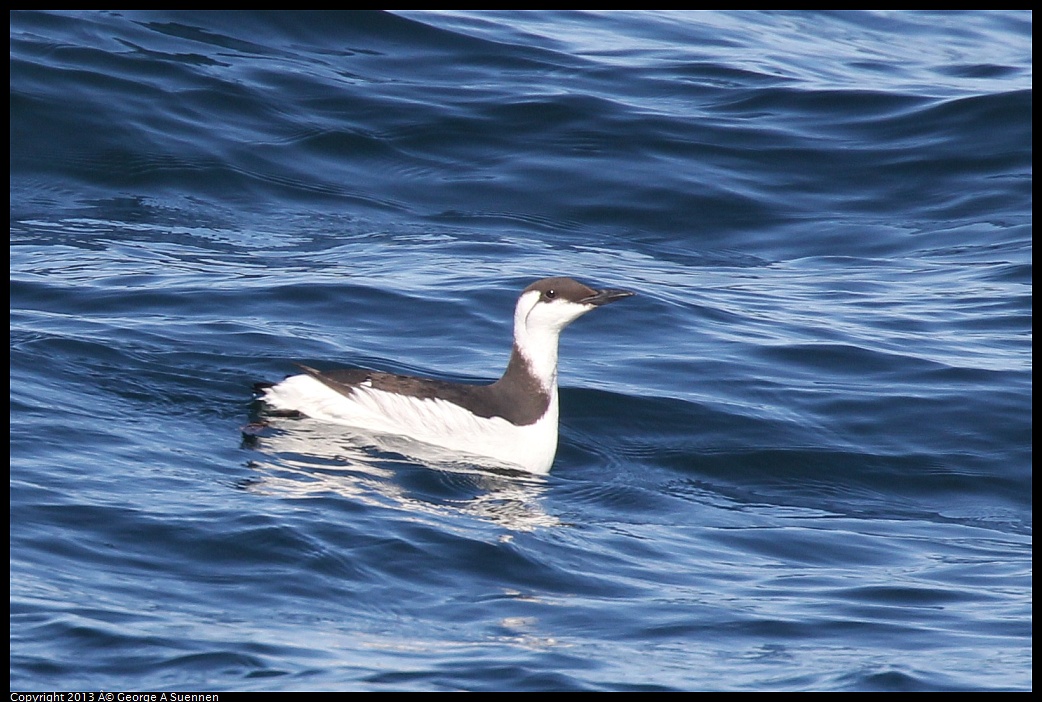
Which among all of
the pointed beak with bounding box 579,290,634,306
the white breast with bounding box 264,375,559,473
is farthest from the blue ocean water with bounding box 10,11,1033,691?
the pointed beak with bounding box 579,290,634,306

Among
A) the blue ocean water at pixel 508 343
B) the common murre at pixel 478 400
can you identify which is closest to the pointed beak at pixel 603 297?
the common murre at pixel 478 400

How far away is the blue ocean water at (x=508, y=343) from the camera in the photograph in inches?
257

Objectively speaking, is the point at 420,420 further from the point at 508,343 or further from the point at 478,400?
the point at 508,343

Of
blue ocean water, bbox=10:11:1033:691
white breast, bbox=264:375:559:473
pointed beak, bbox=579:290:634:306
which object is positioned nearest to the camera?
blue ocean water, bbox=10:11:1033:691

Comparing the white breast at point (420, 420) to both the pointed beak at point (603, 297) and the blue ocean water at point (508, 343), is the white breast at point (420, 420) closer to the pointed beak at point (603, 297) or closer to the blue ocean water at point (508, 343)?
the blue ocean water at point (508, 343)

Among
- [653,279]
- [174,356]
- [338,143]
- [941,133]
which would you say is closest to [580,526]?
[174,356]

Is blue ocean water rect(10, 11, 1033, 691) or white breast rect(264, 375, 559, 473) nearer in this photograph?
blue ocean water rect(10, 11, 1033, 691)

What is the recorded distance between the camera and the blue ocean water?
653 cm

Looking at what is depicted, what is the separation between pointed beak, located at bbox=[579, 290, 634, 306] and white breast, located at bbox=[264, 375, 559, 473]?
79cm

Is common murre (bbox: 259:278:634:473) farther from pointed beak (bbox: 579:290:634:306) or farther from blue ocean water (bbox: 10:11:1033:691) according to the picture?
blue ocean water (bbox: 10:11:1033:691)

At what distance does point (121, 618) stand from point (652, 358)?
6.24 meters

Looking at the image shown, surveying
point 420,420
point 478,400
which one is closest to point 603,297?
point 478,400

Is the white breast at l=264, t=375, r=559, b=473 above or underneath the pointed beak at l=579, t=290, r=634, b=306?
underneath

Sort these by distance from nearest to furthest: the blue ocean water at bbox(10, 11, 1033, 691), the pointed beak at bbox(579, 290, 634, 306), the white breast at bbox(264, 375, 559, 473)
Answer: the blue ocean water at bbox(10, 11, 1033, 691) → the white breast at bbox(264, 375, 559, 473) → the pointed beak at bbox(579, 290, 634, 306)
